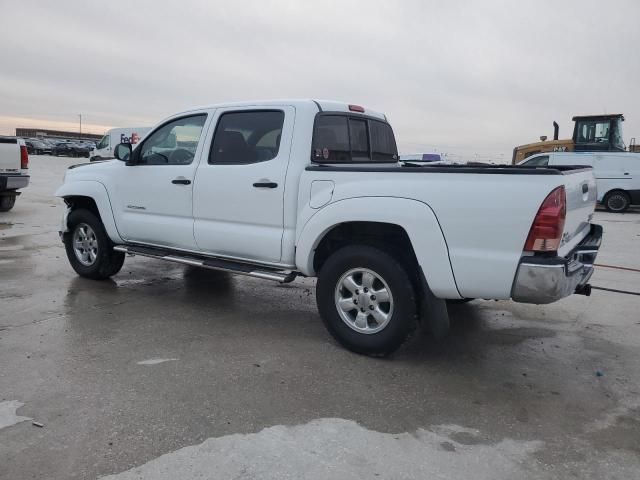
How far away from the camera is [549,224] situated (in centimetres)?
340

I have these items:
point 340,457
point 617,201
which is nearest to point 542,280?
point 340,457

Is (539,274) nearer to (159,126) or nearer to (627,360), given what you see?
(627,360)

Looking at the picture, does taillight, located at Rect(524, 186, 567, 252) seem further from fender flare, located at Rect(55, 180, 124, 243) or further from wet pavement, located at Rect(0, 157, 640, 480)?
fender flare, located at Rect(55, 180, 124, 243)

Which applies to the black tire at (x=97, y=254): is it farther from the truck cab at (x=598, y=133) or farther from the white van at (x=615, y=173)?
the truck cab at (x=598, y=133)

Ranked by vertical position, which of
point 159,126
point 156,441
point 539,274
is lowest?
point 156,441

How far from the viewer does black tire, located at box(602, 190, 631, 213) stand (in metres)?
17.5

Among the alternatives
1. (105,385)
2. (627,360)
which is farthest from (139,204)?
(627,360)

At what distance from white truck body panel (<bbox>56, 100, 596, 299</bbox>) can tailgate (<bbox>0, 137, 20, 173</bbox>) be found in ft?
23.5

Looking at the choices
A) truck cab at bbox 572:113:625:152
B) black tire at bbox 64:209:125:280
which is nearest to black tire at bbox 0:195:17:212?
black tire at bbox 64:209:125:280

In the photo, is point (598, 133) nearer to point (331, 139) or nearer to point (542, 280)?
point (331, 139)

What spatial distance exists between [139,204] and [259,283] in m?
1.72

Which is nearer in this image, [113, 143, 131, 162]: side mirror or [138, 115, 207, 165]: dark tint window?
[138, 115, 207, 165]: dark tint window

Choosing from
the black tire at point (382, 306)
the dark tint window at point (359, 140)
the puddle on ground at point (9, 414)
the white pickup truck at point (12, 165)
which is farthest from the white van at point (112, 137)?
the puddle on ground at point (9, 414)

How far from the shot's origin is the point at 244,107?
16.7 ft
